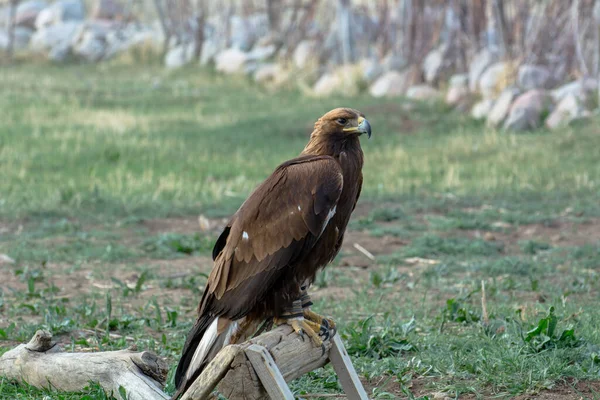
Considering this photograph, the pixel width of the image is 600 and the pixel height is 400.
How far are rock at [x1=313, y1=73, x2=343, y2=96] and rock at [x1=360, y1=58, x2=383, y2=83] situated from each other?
0.47 meters

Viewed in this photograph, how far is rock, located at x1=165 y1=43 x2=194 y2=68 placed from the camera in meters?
20.9

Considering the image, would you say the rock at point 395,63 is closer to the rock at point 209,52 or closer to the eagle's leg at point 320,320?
the rock at point 209,52

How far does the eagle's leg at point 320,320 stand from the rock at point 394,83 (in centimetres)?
1159

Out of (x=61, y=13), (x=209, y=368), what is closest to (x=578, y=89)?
(x=209, y=368)

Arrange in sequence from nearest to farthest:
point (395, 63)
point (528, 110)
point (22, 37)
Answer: point (528, 110)
point (395, 63)
point (22, 37)

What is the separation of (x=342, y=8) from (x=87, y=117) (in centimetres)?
571

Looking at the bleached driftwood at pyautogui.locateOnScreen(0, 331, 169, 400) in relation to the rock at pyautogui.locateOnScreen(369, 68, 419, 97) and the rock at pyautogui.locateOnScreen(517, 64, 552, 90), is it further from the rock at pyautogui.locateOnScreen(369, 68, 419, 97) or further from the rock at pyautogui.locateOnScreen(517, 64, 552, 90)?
the rock at pyautogui.locateOnScreen(369, 68, 419, 97)

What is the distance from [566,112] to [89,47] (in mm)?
14287

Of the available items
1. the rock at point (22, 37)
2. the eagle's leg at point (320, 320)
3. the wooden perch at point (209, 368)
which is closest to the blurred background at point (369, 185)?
the wooden perch at point (209, 368)

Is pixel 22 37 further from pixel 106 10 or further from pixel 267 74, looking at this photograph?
pixel 267 74

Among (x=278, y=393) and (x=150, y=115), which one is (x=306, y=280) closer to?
(x=278, y=393)

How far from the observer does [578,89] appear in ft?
41.5

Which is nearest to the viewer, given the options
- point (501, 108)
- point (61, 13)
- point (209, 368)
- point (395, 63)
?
point (209, 368)

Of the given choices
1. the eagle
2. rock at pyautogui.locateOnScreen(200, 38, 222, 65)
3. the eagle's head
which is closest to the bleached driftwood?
the eagle
